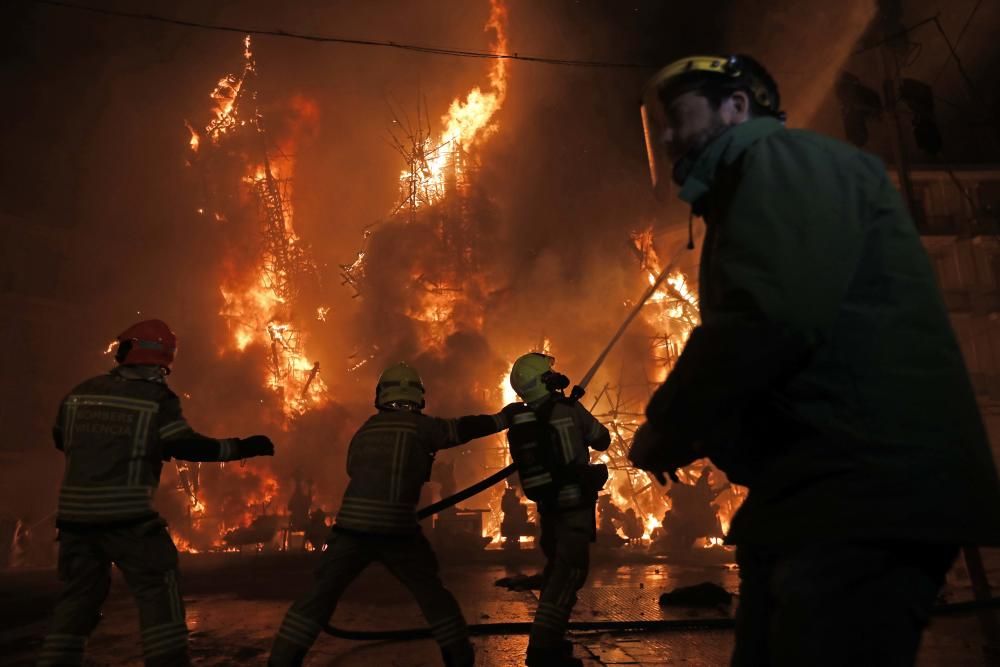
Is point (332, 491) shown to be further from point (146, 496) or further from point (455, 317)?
point (146, 496)

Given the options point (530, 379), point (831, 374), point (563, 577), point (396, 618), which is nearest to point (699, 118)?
point (831, 374)

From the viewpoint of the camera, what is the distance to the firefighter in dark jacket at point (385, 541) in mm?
3965

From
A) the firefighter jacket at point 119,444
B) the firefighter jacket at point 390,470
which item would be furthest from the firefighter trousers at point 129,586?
the firefighter jacket at point 390,470

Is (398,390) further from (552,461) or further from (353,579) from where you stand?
(353,579)

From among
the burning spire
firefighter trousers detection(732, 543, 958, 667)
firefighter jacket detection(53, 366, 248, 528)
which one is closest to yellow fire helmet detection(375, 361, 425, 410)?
firefighter jacket detection(53, 366, 248, 528)

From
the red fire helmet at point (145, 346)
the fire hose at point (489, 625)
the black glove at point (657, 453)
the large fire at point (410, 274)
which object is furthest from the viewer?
the large fire at point (410, 274)

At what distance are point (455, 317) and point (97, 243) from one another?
16.0 metres

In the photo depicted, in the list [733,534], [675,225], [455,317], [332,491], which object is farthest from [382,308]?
[733,534]

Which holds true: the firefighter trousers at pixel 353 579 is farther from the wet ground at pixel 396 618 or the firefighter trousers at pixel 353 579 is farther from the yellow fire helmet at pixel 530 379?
the yellow fire helmet at pixel 530 379

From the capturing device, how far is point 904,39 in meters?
8.56

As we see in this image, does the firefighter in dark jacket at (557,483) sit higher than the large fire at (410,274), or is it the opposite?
the large fire at (410,274)

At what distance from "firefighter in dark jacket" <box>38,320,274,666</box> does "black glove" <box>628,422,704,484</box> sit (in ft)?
9.68

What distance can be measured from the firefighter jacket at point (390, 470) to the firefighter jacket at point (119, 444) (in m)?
0.80

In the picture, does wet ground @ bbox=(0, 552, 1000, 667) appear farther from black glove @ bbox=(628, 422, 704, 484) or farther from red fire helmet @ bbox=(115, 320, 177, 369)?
black glove @ bbox=(628, 422, 704, 484)
